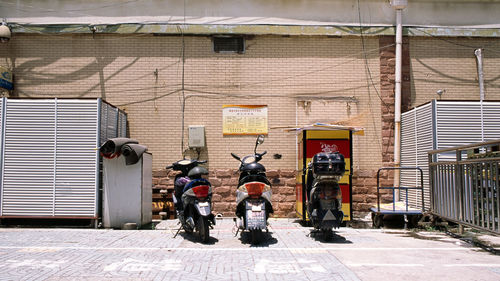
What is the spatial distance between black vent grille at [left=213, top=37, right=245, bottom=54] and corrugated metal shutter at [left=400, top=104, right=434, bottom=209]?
192 inches

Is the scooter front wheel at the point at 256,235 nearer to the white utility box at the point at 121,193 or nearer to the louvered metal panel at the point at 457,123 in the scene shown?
the white utility box at the point at 121,193

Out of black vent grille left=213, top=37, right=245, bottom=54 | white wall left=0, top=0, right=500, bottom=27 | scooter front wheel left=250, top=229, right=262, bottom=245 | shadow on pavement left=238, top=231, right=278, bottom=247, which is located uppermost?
white wall left=0, top=0, right=500, bottom=27

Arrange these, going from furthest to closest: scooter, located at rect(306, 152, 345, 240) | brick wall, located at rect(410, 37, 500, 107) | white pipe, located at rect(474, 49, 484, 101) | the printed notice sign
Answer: brick wall, located at rect(410, 37, 500, 107) → white pipe, located at rect(474, 49, 484, 101) → the printed notice sign → scooter, located at rect(306, 152, 345, 240)

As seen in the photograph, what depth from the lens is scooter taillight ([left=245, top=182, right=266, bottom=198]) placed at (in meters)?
7.39

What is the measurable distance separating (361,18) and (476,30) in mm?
3235

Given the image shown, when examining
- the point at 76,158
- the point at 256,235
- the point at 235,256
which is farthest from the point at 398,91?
the point at 76,158

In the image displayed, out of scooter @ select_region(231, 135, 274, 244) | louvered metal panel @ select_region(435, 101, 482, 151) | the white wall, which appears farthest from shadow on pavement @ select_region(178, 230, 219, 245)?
the white wall

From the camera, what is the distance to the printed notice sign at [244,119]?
11164 mm

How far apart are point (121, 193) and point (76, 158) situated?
4.17 feet

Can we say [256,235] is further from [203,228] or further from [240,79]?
[240,79]

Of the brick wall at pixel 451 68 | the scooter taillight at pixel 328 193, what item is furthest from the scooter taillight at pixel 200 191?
the brick wall at pixel 451 68

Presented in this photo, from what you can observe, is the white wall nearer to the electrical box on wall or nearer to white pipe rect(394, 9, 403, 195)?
white pipe rect(394, 9, 403, 195)

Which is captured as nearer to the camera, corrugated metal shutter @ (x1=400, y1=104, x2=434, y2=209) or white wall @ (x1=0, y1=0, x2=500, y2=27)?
corrugated metal shutter @ (x1=400, y1=104, x2=434, y2=209)

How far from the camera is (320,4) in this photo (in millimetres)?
11703
